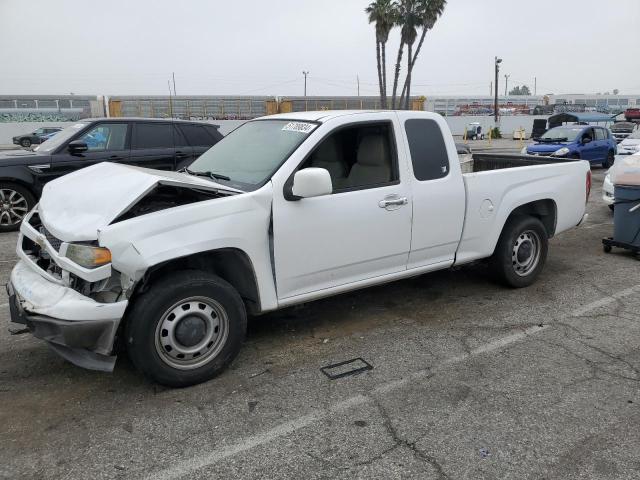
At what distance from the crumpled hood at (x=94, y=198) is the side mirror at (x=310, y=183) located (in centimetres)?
42

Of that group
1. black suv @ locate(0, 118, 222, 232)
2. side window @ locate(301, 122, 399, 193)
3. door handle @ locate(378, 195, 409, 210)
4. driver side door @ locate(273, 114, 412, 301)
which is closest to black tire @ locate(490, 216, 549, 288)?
driver side door @ locate(273, 114, 412, 301)

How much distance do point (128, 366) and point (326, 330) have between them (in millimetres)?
1593

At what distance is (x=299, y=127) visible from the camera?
4.26 meters

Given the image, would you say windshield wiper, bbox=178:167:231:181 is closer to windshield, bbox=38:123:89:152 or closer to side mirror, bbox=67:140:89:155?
side mirror, bbox=67:140:89:155

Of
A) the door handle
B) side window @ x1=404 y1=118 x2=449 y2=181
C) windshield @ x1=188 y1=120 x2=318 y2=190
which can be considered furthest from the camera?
side window @ x1=404 y1=118 x2=449 y2=181

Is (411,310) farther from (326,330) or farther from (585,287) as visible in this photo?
(585,287)

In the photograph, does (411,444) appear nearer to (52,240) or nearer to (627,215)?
(52,240)

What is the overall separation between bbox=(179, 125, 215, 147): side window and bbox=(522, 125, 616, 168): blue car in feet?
38.6

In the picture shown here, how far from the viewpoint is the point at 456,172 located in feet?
15.7

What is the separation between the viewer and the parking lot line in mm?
2760

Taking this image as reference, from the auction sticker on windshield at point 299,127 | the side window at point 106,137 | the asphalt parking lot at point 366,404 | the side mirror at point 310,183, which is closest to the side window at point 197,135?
the side window at point 106,137

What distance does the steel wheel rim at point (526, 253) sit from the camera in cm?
550

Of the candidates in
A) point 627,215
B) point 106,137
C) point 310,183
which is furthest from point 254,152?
point 106,137

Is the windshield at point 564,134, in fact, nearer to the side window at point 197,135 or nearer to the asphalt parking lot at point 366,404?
the side window at point 197,135
